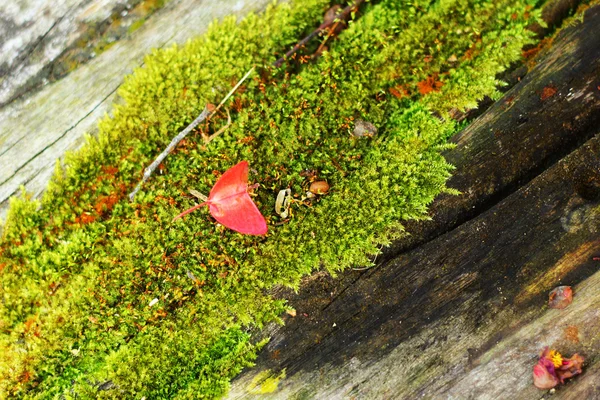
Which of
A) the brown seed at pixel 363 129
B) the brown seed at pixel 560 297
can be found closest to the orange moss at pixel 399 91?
the brown seed at pixel 363 129

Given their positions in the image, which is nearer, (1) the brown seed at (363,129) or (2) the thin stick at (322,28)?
(1) the brown seed at (363,129)

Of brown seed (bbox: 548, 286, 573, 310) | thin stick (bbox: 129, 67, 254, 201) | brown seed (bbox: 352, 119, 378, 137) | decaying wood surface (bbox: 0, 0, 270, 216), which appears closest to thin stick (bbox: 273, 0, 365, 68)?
decaying wood surface (bbox: 0, 0, 270, 216)

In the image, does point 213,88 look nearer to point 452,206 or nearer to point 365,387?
point 452,206

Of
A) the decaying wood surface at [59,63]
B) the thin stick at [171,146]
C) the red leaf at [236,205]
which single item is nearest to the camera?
the red leaf at [236,205]

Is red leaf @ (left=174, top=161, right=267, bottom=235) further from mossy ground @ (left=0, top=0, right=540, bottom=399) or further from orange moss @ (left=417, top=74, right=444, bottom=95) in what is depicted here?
orange moss @ (left=417, top=74, right=444, bottom=95)

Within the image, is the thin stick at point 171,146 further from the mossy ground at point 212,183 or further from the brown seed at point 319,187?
the brown seed at point 319,187

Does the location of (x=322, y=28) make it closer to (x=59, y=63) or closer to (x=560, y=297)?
(x=59, y=63)

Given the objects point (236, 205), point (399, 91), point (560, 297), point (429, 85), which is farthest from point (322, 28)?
point (560, 297)
